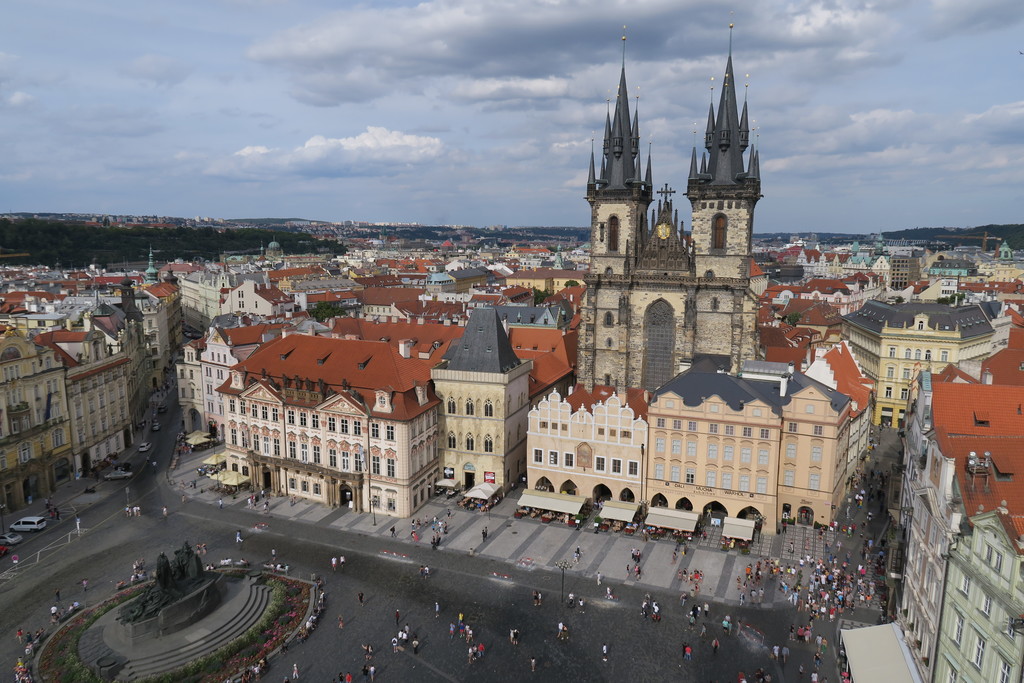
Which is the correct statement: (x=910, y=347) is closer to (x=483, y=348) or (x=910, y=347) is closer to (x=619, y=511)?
(x=619, y=511)

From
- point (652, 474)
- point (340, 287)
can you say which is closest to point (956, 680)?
point (652, 474)

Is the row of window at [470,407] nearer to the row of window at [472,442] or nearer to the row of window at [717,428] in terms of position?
the row of window at [472,442]

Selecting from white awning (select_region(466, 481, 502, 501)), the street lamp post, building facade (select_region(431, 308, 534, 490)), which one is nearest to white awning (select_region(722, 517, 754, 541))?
the street lamp post

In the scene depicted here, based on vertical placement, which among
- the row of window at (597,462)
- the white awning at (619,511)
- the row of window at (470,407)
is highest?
the row of window at (470,407)

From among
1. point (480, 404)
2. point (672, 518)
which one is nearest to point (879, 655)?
point (672, 518)

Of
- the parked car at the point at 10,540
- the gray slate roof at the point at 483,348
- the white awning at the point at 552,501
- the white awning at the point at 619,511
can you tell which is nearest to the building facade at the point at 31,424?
the parked car at the point at 10,540

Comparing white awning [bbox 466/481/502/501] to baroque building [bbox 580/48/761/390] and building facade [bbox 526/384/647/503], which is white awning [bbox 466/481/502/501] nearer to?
building facade [bbox 526/384/647/503]
